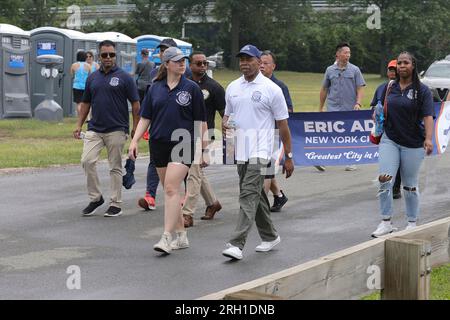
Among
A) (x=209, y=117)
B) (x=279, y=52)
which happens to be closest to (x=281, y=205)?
(x=209, y=117)

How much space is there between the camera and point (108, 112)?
36.3 feet

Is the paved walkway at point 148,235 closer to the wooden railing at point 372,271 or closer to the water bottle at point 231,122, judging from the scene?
the water bottle at point 231,122

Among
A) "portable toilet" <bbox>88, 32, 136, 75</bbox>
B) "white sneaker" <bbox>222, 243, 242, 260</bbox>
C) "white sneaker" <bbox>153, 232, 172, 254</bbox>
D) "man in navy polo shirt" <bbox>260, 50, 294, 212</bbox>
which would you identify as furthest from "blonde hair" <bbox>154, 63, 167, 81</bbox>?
"portable toilet" <bbox>88, 32, 136, 75</bbox>

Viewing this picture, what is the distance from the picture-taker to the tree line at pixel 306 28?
73.2 m

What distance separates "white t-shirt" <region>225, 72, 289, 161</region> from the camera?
8.56 metres

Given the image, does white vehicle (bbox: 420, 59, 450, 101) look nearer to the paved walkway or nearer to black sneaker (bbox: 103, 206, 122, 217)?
the paved walkway

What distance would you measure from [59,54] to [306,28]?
51430mm

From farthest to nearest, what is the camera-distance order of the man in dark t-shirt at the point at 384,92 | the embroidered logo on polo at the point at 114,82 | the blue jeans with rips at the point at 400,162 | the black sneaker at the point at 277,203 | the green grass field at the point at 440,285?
the black sneaker at the point at 277,203 < the embroidered logo on polo at the point at 114,82 < the man in dark t-shirt at the point at 384,92 < the blue jeans with rips at the point at 400,162 < the green grass field at the point at 440,285

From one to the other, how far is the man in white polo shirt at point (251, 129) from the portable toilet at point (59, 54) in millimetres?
17813

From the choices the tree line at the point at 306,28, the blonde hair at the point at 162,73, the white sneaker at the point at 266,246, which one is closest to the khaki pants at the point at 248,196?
the white sneaker at the point at 266,246

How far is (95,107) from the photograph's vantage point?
1110 cm

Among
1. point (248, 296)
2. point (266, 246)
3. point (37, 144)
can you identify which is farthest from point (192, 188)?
point (37, 144)

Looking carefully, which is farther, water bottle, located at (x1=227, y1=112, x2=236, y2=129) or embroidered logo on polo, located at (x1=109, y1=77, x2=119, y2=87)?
embroidered logo on polo, located at (x1=109, y1=77, x2=119, y2=87)

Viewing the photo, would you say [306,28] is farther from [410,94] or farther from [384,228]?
[410,94]
